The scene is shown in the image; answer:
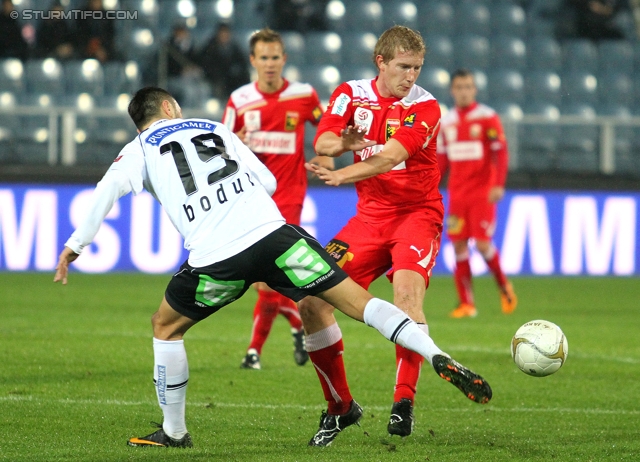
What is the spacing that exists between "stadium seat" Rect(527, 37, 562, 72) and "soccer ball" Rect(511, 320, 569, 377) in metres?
13.3

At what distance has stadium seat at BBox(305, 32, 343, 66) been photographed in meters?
16.9

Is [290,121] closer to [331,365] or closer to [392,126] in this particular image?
[392,126]

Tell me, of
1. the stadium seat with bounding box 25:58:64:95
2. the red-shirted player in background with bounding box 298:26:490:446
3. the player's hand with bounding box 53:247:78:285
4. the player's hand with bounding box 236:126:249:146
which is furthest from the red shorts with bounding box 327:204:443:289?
the stadium seat with bounding box 25:58:64:95

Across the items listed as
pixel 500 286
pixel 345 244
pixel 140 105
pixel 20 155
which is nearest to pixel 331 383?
pixel 345 244

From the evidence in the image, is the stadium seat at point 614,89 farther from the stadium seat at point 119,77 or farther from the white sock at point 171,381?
the white sock at point 171,381

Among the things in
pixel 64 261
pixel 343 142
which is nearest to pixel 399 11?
pixel 343 142

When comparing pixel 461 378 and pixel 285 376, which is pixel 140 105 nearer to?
pixel 461 378

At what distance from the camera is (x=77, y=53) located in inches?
621

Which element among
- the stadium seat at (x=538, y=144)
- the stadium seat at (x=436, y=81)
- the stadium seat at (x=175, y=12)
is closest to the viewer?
the stadium seat at (x=538, y=144)

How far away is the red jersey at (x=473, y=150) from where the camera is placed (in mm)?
10969

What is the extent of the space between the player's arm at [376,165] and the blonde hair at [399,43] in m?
0.46

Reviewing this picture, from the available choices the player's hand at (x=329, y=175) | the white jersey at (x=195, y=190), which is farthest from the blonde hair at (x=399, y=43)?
the white jersey at (x=195, y=190)

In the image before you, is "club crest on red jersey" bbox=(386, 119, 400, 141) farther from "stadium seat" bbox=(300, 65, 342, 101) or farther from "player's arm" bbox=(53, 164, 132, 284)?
"stadium seat" bbox=(300, 65, 342, 101)

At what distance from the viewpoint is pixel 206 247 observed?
14.9ft
